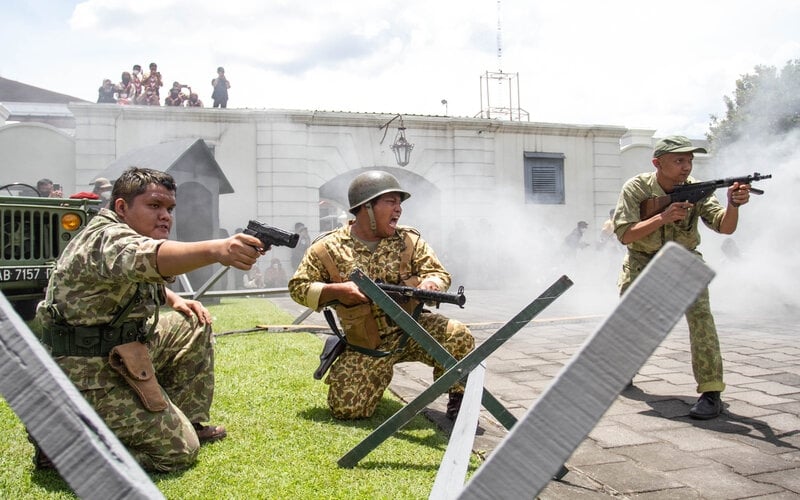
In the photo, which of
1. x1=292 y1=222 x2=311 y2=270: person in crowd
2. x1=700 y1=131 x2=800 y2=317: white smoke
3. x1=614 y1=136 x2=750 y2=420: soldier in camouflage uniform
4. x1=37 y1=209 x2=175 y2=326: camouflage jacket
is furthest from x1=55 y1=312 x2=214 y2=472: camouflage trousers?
x1=292 y1=222 x2=311 y2=270: person in crowd

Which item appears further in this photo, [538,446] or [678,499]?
[678,499]

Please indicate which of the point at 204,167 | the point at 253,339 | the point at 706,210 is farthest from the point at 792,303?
the point at 204,167

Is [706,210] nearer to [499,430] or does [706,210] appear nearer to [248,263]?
[499,430]

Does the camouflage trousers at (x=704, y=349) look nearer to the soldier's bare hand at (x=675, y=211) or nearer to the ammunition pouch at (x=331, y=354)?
the soldier's bare hand at (x=675, y=211)

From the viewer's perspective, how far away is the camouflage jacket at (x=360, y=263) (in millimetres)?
3857

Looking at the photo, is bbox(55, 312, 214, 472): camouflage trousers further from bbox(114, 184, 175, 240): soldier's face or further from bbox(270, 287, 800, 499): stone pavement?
bbox(270, 287, 800, 499): stone pavement

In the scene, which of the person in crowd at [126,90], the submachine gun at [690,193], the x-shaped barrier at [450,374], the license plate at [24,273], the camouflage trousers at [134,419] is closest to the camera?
the camouflage trousers at [134,419]

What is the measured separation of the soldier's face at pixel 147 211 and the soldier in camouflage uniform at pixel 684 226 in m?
3.01

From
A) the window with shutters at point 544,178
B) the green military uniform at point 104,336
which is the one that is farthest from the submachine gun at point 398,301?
the window with shutters at point 544,178

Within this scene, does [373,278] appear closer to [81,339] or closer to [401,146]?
[81,339]

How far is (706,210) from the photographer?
445 cm

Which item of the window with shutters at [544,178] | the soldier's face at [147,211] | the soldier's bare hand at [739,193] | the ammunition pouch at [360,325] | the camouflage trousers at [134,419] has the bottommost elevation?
the camouflage trousers at [134,419]

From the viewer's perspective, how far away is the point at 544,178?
20.4 metres

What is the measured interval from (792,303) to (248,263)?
11.7 metres
